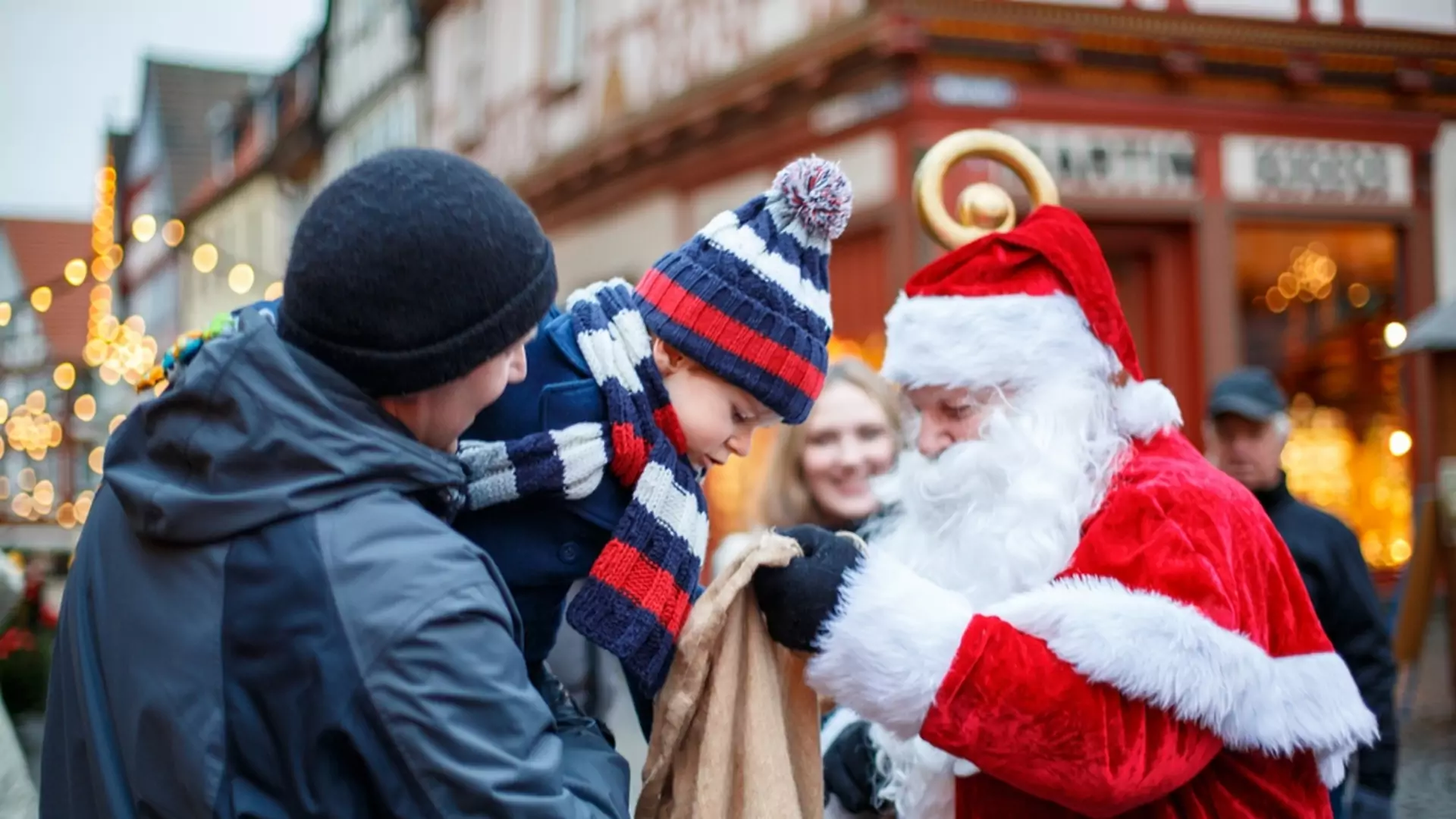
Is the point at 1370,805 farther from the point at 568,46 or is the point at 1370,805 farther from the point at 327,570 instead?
the point at 568,46

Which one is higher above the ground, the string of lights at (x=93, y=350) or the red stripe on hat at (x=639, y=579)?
the string of lights at (x=93, y=350)

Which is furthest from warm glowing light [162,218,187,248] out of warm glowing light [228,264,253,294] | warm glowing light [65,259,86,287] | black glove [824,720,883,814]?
black glove [824,720,883,814]

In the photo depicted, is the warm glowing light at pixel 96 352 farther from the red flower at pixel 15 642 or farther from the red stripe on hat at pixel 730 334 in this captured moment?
the red stripe on hat at pixel 730 334

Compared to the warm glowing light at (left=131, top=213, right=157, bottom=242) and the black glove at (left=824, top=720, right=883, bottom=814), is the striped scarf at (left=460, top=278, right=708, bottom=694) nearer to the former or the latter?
the black glove at (left=824, top=720, right=883, bottom=814)

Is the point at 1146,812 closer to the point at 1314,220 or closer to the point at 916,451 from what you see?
the point at 916,451

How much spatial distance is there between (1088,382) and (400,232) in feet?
4.21

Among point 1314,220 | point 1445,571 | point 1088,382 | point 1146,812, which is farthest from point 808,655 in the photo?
point 1314,220

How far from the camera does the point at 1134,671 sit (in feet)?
5.89

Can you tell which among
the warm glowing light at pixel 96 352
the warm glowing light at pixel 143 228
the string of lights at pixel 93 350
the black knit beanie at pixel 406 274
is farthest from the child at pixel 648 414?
the warm glowing light at pixel 96 352

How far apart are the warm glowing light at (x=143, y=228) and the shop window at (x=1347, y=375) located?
733 centimetres

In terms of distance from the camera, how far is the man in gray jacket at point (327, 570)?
1220 millimetres

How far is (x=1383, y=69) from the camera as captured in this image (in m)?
8.92

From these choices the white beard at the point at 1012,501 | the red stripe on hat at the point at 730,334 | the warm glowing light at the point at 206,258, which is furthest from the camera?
the warm glowing light at the point at 206,258

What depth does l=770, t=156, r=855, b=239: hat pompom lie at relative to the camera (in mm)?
1791
